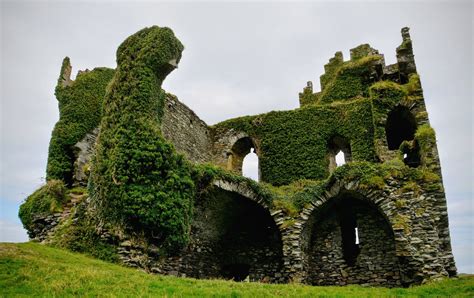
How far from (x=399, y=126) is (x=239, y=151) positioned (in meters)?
9.36

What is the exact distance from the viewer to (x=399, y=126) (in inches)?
949

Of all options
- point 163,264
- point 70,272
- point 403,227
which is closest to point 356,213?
point 403,227

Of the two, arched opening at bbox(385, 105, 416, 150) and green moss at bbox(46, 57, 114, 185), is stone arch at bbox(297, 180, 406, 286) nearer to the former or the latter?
arched opening at bbox(385, 105, 416, 150)

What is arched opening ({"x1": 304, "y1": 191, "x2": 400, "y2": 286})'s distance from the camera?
Answer: 704 inches

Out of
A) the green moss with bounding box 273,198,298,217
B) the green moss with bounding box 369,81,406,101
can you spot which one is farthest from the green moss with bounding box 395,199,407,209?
the green moss with bounding box 369,81,406,101

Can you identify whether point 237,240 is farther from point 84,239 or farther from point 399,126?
point 399,126

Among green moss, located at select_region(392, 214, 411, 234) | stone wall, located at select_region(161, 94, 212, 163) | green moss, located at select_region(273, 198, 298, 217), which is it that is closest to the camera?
green moss, located at select_region(392, 214, 411, 234)

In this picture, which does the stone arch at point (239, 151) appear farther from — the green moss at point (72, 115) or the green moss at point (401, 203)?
the green moss at point (401, 203)

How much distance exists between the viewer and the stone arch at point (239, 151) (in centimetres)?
2594

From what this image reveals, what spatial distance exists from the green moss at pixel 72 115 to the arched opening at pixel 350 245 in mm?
11755

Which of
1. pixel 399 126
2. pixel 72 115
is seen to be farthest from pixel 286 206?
pixel 72 115

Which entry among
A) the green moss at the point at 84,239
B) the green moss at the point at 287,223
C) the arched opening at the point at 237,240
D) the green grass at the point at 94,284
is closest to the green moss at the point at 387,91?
the arched opening at the point at 237,240

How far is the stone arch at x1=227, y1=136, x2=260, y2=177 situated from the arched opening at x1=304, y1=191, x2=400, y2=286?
7.69m

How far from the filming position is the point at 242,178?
719 inches
